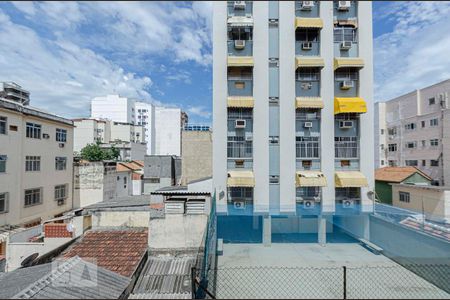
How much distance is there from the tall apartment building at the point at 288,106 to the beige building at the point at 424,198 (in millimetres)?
6220

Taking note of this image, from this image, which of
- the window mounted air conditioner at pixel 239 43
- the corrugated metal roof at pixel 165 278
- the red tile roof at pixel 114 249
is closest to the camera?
the corrugated metal roof at pixel 165 278

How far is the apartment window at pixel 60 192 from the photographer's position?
52.4 ft

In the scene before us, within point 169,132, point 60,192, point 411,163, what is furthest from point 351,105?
point 169,132

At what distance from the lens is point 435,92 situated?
24.0 metres

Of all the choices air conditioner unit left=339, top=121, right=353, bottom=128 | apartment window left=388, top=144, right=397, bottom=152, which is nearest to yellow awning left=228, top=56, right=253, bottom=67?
air conditioner unit left=339, top=121, right=353, bottom=128

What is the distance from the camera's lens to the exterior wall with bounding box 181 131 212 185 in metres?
17.5

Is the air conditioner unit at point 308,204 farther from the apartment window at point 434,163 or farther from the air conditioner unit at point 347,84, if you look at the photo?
the apartment window at point 434,163

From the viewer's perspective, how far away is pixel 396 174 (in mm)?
18812

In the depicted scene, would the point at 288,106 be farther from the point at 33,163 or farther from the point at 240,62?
the point at 33,163

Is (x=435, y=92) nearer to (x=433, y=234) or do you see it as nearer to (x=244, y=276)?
(x=433, y=234)

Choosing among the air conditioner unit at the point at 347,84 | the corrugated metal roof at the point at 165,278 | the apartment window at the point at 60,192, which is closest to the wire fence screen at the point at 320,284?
the corrugated metal roof at the point at 165,278

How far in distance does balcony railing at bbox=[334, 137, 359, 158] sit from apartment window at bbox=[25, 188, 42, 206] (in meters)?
18.6

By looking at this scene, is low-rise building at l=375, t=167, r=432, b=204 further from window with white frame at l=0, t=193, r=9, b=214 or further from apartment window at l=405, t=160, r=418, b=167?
window with white frame at l=0, t=193, r=9, b=214

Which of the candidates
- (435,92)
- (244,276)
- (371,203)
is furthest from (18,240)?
(435,92)
